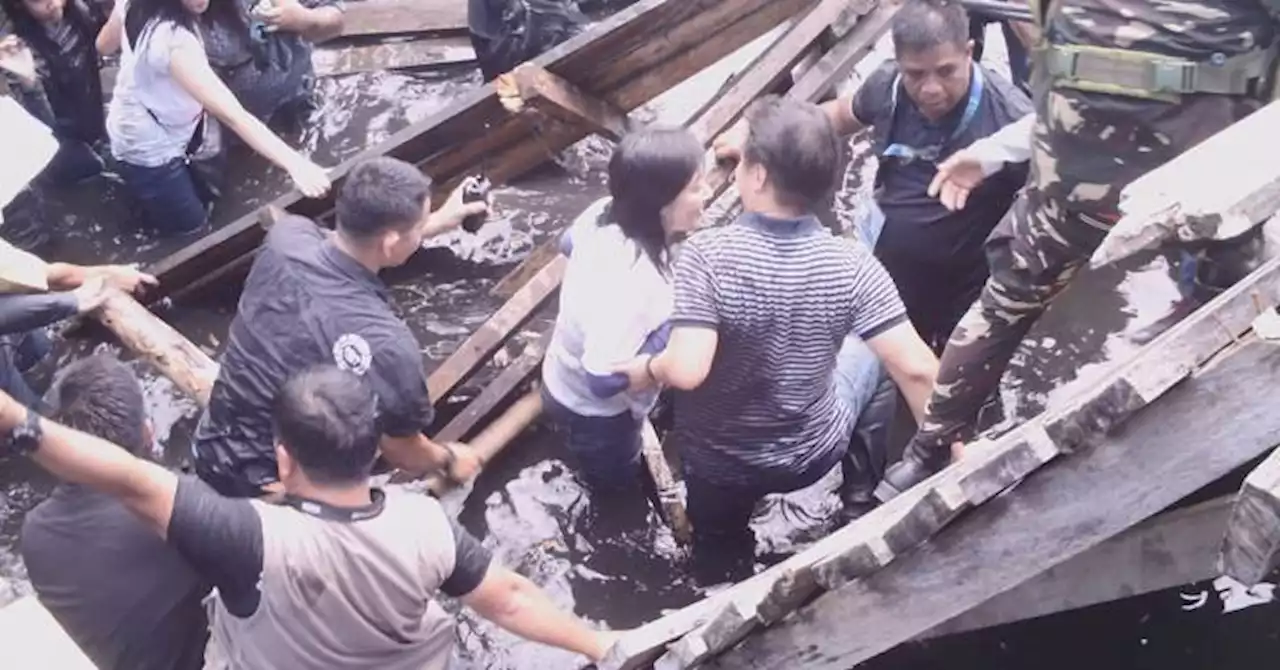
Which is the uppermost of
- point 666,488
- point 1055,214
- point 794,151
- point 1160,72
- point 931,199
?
point 1160,72

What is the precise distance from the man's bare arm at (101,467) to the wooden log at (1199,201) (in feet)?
7.26

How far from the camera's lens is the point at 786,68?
6.32m

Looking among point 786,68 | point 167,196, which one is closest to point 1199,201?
point 786,68

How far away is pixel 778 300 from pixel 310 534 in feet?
4.73

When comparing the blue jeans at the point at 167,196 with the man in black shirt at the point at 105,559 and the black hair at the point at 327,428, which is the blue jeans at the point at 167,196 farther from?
the black hair at the point at 327,428

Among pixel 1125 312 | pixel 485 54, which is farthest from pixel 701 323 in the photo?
pixel 485 54

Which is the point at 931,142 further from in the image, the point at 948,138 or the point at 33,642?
the point at 33,642

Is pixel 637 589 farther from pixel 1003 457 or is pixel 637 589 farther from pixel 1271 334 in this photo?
pixel 1271 334

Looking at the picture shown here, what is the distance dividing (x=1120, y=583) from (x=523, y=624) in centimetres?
179

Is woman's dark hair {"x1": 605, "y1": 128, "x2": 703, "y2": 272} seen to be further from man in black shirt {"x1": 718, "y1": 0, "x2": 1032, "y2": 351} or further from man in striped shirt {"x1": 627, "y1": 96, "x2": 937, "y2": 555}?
man in black shirt {"x1": 718, "y1": 0, "x2": 1032, "y2": 351}

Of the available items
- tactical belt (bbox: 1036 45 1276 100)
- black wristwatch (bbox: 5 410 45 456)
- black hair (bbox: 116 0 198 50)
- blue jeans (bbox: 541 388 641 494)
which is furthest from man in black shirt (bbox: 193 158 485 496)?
tactical belt (bbox: 1036 45 1276 100)

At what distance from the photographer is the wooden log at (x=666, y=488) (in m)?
5.14

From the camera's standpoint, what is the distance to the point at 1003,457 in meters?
3.21

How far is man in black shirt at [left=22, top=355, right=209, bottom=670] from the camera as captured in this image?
374cm
